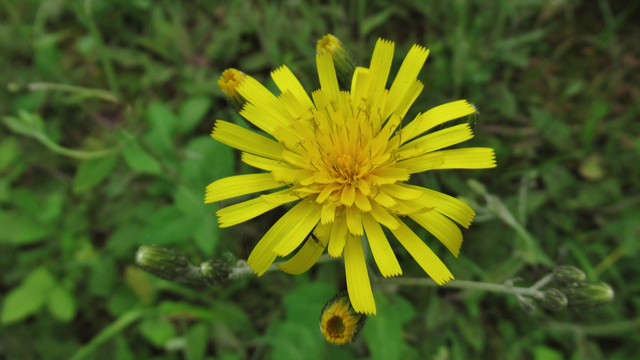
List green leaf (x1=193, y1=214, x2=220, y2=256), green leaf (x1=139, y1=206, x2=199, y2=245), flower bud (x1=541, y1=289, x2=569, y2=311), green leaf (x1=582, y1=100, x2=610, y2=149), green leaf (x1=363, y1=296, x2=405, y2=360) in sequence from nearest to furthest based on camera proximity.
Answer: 1. flower bud (x1=541, y1=289, x2=569, y2=311)
2. green leaf (x1=363, y1=296, x2=405, y2=360)
3. green leaf (x1=139, y1=206, x2=199, y2=245)
4. green leaf (x1=193, y1=214, x2=220, y2=256)
5. green leaf (x1=582, y1=100, x2=610, y2=149)

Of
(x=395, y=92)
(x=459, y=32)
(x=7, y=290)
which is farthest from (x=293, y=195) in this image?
(x=7, y=290)

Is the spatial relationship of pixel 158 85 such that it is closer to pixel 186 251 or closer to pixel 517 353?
pixel 186 251

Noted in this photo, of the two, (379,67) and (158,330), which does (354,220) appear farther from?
(158,330)

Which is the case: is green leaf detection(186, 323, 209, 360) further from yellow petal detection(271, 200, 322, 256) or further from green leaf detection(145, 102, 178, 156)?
yellow petal detection(271, 200, 322, 256)

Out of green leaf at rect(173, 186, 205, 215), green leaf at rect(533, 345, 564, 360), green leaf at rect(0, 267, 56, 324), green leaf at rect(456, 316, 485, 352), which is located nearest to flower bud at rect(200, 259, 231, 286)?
green leaf at rect(173, 186, 205, 215)

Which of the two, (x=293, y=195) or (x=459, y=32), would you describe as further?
(x=459, y=32)

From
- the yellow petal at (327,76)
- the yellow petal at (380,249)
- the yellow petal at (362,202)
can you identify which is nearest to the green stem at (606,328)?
the yellow petal at (380,249)
